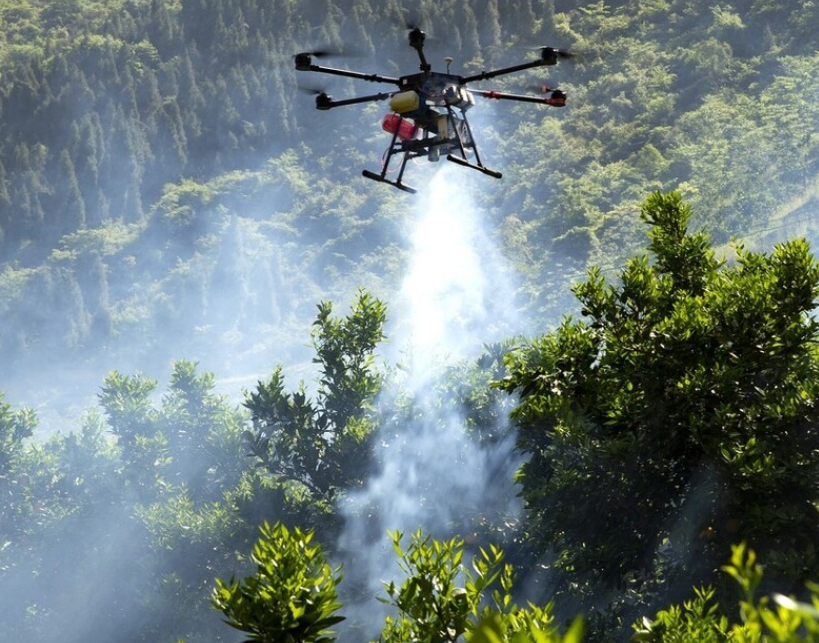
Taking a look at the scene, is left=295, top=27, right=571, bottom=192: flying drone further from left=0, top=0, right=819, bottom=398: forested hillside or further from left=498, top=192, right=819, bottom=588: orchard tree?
left=0, top=0, right=819, bottom=398: forested hillside

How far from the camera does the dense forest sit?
659 inches

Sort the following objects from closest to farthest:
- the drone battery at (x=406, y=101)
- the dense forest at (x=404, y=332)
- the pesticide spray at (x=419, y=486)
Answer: the dense forest at (x=404, y=332), the drone battery at (x=406, y=101), the pesticide spray at (x=419, y=486)

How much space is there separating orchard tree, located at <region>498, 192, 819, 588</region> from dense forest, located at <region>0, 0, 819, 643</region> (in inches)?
2.3

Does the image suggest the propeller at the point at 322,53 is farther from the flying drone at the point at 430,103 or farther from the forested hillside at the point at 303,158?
the forested hillside at the point at 303,158

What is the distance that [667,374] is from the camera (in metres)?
17.3

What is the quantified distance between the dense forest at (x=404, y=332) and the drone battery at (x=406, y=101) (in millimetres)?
1122

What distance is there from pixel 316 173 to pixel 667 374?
91249 mm

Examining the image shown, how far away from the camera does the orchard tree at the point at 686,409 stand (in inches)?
650

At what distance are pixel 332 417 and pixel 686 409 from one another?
26223mm

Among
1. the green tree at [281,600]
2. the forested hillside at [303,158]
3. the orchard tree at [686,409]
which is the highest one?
the green tree at [281,600]

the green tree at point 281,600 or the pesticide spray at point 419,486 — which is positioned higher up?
the green tree at point 281,600

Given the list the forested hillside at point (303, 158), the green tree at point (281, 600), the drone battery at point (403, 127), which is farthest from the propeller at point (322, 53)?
the forested hillside at point (303, 158)

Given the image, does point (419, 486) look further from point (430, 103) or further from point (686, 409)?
point (686, 409)

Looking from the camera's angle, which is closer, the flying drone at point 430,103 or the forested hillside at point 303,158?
the flying drone at point 430,103
